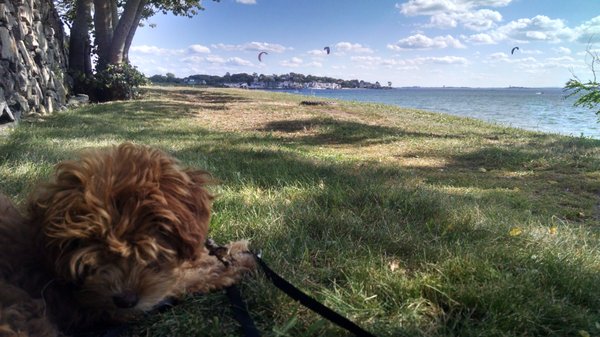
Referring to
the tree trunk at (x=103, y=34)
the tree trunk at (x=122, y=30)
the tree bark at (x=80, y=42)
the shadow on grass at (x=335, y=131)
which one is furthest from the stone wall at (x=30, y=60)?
the shadow on grass at (x=335, y=131)

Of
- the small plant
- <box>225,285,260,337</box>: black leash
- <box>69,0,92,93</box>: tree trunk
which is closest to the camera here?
<box>225,285,260,337</box>: black leash

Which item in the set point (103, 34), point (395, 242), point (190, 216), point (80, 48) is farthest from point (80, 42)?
point (190, 216)

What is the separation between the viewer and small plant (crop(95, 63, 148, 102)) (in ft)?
65.6

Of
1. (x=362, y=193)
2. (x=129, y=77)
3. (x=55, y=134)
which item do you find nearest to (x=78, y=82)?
(x=129, y=77)

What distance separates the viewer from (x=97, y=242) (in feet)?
6.75

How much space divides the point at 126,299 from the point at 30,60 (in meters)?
14.1

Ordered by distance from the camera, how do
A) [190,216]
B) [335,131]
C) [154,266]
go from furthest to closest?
[335,131], [190,216], [154,266]

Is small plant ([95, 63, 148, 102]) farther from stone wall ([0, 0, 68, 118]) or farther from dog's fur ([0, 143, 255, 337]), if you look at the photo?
dog's fur ([0, 143, 255, 337])

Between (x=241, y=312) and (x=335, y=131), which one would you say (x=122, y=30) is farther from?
(x=241, y=312)

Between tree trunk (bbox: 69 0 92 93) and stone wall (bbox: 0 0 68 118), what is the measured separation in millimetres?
1199

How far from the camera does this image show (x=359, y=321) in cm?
256

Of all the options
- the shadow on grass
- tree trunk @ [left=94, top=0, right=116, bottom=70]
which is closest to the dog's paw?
the shadow on grass

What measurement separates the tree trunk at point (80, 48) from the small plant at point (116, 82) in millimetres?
609

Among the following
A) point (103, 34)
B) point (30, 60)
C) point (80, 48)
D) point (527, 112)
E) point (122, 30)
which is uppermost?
point (122, 30)
